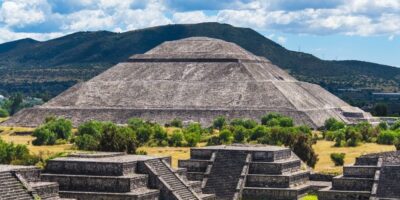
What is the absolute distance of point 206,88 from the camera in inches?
5689

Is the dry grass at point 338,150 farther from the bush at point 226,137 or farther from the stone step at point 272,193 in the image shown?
the stone step at point 272,193

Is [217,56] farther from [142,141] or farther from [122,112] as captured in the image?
[142,141]

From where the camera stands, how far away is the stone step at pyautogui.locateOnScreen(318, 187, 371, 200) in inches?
1996

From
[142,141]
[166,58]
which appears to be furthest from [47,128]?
[166,58]

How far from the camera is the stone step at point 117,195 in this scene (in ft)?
146

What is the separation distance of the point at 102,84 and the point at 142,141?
51281 millimetres

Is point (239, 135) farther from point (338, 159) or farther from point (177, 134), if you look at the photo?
point (338, 159)

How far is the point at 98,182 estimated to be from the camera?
1786 inches

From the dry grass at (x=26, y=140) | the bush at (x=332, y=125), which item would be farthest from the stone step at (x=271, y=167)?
the bush at (x=332, y=125)

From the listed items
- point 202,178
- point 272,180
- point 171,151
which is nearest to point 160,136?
point 171,151

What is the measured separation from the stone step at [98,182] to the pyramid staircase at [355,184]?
35.8 feet

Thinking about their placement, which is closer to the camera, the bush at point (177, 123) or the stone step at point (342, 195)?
the stone step at point (342, 195)

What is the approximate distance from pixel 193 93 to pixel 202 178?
87337 mm

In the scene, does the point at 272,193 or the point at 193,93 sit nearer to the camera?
the point at 272,193
